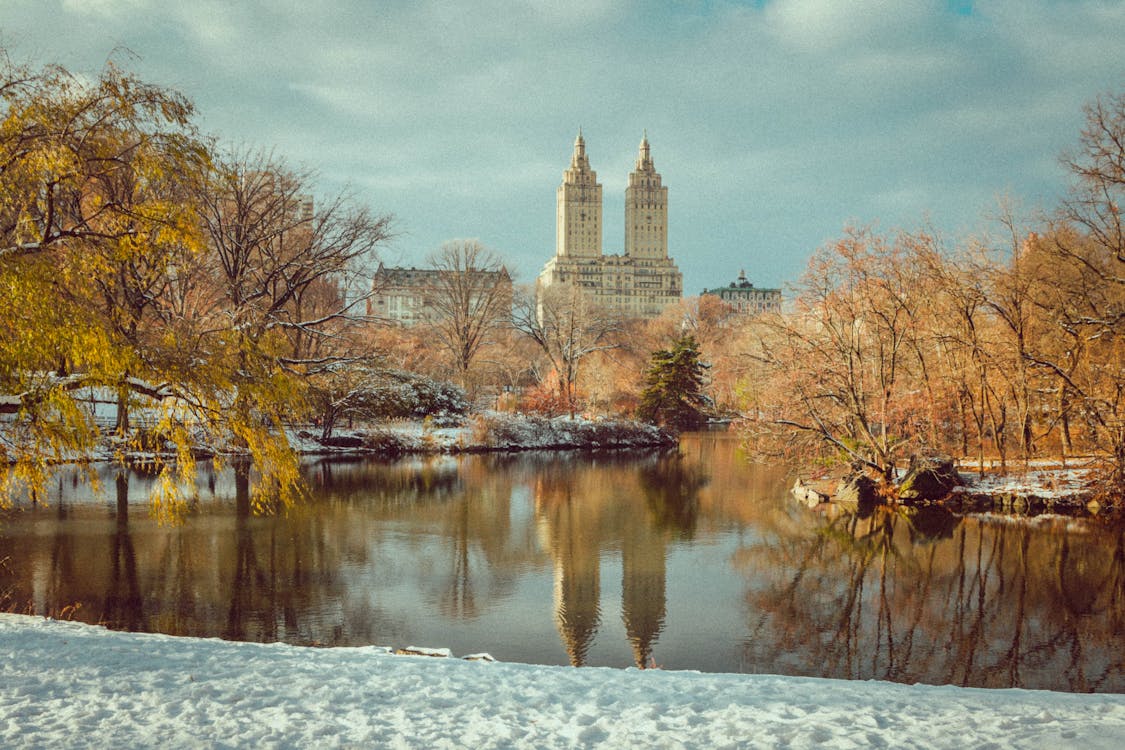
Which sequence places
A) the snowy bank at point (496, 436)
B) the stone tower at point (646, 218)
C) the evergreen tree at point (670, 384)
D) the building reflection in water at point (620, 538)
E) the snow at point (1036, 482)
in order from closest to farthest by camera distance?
1. the building reflection in water at point (620, 538)
2. the snow at point (1036, 482)
3. the snowy bank at point (496, 436)
4. the evergreen tree at point (670, 384)
5. the stone tower at point (646, 218)

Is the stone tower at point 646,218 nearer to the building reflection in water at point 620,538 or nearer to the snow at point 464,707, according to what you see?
the building reflection in water at point 620,538

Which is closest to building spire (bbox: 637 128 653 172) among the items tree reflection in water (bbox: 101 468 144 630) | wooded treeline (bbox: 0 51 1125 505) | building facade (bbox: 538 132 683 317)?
building facade (bbox: 538 132 683 317)

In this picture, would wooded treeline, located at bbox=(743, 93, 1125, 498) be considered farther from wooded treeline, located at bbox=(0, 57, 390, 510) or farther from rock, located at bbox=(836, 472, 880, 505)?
wooded treeline, located at bbox=(0, 57, 390, 510)

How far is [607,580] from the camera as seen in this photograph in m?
11.6

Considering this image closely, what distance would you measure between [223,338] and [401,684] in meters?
4.59

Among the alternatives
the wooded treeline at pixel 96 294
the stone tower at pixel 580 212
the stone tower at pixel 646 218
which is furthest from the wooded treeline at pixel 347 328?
the stone tower at pixel 646 218

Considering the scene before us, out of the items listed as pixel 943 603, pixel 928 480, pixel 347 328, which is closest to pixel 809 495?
pixel 928 480

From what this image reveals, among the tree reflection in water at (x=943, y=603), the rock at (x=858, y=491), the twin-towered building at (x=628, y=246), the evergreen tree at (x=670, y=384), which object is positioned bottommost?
the tree reflection in water at (x=943, y=603)

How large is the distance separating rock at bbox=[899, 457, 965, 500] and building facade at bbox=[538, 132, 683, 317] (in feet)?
403

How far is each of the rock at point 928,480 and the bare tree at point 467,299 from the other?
26.0 meters

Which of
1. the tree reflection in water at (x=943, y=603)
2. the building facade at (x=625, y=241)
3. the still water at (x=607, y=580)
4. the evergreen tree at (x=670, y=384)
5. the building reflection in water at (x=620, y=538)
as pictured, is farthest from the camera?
the building facade at (x=625, y=241)

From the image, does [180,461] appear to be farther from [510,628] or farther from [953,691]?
[953,691]

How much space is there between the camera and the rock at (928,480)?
19.6 metres

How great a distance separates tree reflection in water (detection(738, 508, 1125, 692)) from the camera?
327 inches
